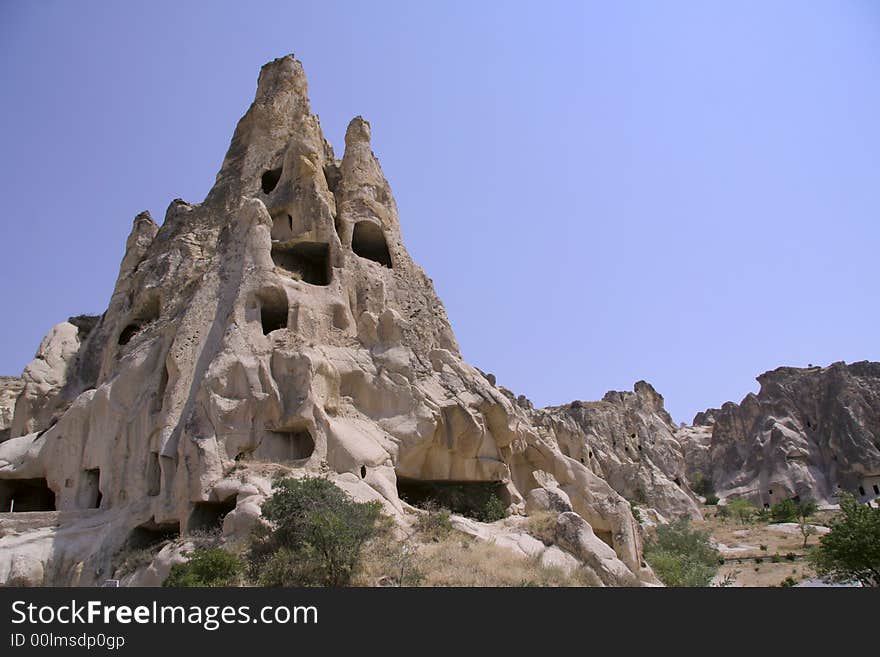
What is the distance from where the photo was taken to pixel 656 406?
68312 millimetres

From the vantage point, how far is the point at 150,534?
1767cm

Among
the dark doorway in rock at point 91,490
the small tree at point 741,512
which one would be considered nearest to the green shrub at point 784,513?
the small tree at point 741,512

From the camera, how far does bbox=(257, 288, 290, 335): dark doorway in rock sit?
20.3 metres

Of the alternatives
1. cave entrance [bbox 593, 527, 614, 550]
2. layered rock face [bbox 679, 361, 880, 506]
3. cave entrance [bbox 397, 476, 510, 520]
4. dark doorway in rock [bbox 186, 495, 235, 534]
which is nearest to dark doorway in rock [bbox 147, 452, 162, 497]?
dark doorway in rock [bbox 186, 495, 235, 534]

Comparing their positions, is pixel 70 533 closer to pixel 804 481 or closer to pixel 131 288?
pixel 131 288

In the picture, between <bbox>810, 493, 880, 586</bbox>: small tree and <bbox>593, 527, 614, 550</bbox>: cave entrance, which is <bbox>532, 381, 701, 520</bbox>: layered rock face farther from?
<bbox>810, 493, 880, 586</bbox>: small tree

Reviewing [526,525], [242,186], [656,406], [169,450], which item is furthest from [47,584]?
[656,406]

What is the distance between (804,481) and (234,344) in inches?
2019

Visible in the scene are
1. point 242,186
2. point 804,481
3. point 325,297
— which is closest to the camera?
point 325,297

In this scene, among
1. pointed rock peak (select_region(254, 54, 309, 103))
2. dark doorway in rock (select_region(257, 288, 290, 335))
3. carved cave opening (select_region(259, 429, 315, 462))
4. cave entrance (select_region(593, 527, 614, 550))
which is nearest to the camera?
carved cave opening (select_region(259, 429, 315, 462))

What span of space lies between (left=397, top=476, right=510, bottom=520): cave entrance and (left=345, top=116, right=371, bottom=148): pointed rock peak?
14113mm

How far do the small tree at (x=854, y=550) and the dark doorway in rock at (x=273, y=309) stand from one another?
55.2 feet
